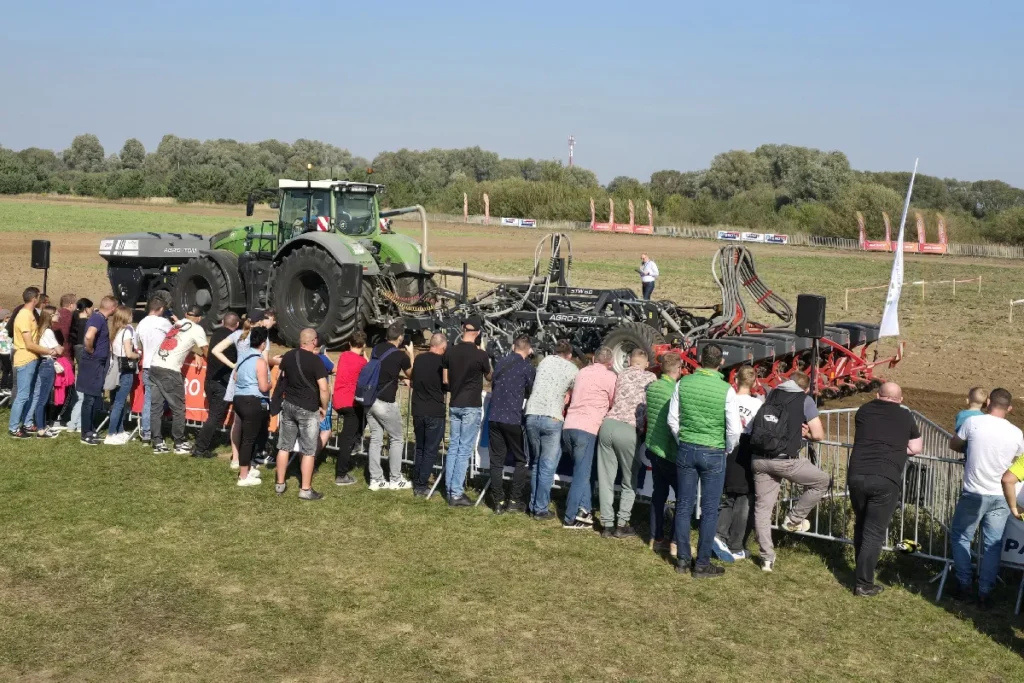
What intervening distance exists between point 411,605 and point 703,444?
216 cm

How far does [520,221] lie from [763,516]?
163ft

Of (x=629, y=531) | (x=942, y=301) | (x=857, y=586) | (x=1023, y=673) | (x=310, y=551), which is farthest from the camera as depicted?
(x=942, y=301)

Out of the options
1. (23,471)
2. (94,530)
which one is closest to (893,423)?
(94,530)

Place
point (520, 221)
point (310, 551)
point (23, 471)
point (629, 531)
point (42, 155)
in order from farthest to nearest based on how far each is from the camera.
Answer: point (42, 155) < point (520, 221) < point (23, 471) < point (629, 531) < point (310, 551)

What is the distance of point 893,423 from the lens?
6758mm

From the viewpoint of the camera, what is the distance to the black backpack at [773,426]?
694cm

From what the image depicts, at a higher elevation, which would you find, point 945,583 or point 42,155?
point 42,155

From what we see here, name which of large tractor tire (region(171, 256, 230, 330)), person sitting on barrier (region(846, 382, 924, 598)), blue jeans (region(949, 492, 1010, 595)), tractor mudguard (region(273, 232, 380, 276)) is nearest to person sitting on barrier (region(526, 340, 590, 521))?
person sitting on barrier (region(846, 382, 924, 598))

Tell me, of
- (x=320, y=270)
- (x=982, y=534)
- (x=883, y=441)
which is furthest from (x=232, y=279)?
(x=982, y=534)

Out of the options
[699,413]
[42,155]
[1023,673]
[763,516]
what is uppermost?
[42,155]

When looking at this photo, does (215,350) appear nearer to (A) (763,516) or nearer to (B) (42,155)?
(A) (763,516)

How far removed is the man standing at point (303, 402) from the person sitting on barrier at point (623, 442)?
7.37 feet

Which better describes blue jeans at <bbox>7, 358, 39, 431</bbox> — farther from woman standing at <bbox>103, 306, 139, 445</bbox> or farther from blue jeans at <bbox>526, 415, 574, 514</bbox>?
blue jeans at <bbox>526, 415, 574, 514</bbox>

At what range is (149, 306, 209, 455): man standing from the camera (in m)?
9.62
